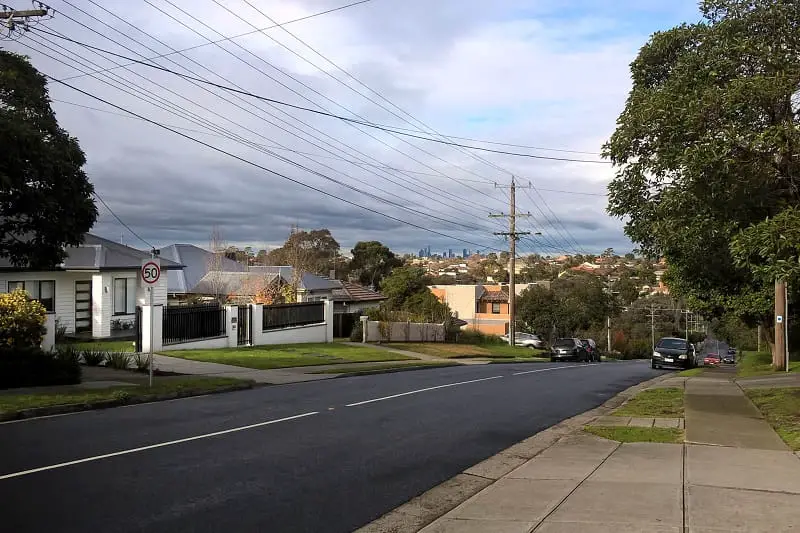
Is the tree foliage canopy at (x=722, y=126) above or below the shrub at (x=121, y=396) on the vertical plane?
above

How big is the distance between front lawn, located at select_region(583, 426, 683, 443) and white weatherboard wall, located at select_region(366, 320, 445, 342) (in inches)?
1099

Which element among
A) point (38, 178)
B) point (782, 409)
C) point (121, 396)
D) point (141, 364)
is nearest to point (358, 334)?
point (141, 364)

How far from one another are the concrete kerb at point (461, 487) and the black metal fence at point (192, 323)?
17.7 metres

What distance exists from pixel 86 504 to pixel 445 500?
3418mm

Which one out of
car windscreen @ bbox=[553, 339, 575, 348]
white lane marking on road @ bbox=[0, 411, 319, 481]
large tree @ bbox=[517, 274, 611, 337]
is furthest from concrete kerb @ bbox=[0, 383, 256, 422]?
large tree @ bbox=[517, 274, 611, 337]

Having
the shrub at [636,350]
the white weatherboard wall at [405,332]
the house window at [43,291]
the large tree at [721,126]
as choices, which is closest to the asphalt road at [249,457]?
the large tree at [721,126]

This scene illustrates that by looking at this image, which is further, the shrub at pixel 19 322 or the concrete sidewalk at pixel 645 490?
the shrub at pixel 19 322

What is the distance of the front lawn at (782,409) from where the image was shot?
10176 mm

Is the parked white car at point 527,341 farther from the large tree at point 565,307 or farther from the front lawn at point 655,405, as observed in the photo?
the front lawn at point 655,405

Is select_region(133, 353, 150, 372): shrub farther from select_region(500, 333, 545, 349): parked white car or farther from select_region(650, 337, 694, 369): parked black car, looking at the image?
select_region(500, 333, 545, 349): parked white car

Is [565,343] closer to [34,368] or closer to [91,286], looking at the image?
[91,286]

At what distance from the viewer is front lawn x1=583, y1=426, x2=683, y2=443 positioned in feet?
32.2

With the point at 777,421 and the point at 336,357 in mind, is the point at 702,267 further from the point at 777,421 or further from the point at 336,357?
the point at 336,357

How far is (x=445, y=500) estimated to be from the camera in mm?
6965
